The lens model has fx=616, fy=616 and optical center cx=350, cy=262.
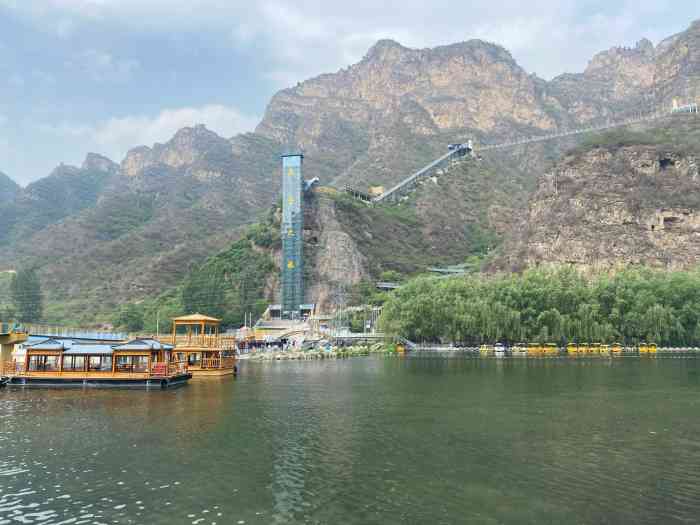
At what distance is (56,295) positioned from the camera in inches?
6235

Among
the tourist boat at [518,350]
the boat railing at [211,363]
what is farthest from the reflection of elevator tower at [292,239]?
the boat railing at [211,363]

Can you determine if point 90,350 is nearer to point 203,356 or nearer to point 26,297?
point 203,356

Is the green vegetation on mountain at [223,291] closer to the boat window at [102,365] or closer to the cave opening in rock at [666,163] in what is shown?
the boat window at [102,365]

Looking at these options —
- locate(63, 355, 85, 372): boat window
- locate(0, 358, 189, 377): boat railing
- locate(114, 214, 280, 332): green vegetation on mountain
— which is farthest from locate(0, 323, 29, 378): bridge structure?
locate(114, 214, 280, 332): green vegetation on mountain

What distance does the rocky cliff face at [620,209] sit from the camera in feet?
421

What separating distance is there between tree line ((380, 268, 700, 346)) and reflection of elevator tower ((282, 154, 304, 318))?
37700mm

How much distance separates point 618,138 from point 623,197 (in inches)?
885

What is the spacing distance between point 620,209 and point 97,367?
11706 centimetres

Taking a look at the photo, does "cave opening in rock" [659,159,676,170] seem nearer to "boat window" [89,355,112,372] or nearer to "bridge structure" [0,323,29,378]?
"boat window" [89,355,112,372]

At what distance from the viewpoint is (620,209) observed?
13525 cm

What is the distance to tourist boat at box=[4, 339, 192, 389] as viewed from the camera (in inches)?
2021

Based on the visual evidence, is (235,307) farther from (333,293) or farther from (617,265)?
(617,265)

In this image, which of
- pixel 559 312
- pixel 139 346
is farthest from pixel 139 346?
pixel 559 312

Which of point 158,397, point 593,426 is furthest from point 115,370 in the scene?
point 593,426
